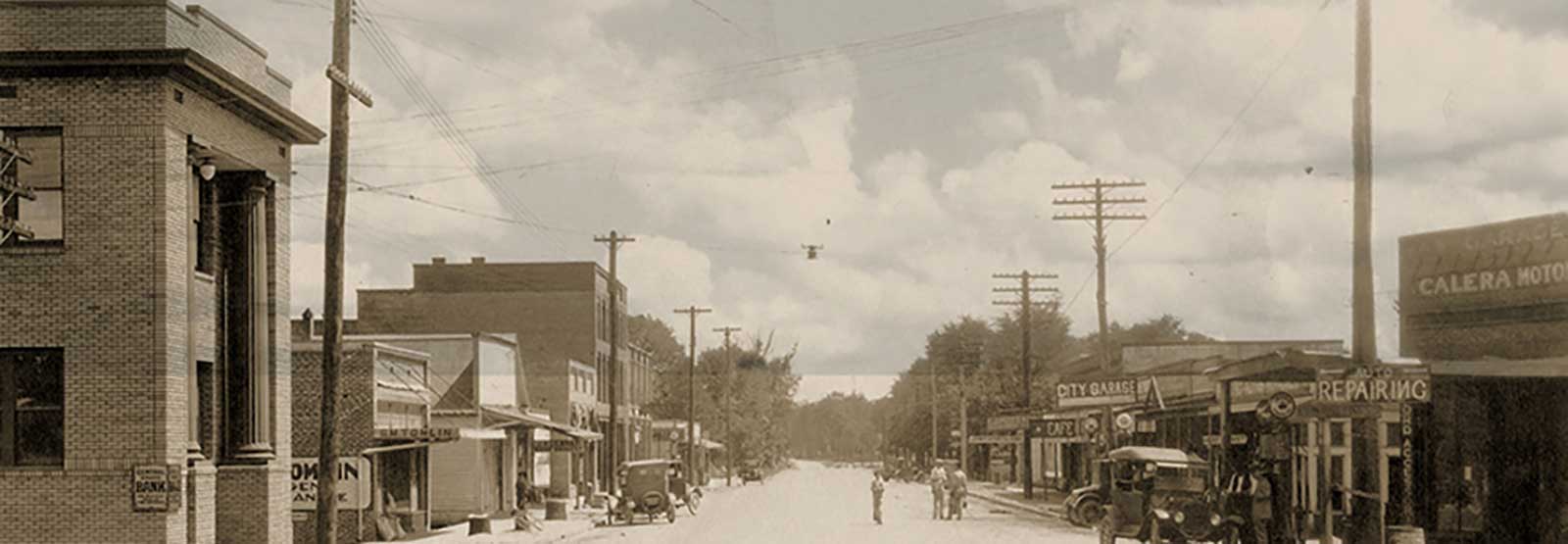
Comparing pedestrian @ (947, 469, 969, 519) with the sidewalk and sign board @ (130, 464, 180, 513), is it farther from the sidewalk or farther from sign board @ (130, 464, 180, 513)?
sign board @ (130, 464, 180, 513)

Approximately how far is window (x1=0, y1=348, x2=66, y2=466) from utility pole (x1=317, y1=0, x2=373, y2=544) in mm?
4972

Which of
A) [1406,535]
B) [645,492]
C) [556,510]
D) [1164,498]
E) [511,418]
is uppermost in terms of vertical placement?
[511,418]

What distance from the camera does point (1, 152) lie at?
24.2 m

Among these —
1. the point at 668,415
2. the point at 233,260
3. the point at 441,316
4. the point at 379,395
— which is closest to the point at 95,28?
the point at 233,260

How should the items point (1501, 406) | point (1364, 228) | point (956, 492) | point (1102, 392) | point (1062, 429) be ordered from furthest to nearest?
point (1062, 429), point (956, 492), point (1102, 392), point (1501, 406), point (1364, 228)

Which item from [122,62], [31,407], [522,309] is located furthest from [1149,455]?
[522,309]

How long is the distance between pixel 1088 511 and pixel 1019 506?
17880mm

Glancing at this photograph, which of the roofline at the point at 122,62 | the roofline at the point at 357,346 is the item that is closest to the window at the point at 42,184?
the roofline at the point at 122,62

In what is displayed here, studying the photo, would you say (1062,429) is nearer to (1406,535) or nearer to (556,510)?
(556,510)

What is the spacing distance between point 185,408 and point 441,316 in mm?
58213

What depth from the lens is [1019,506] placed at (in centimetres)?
5906

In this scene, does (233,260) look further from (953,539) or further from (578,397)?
(578,397)

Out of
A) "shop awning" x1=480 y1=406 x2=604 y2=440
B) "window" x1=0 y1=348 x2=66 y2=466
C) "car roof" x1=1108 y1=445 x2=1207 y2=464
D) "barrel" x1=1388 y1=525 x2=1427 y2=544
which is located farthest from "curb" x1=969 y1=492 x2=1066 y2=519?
"window" x1=0 y1=348 x2=66 y2=466

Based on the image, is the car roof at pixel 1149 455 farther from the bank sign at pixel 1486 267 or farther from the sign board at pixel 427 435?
the sign board at pixel 427 435
